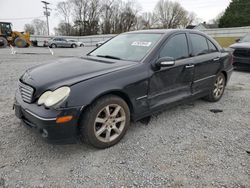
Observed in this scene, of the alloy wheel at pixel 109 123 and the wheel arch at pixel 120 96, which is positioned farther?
the alloy wheel at pixel 109 123

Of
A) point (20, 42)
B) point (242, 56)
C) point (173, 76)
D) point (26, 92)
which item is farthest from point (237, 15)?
point (26, 92)

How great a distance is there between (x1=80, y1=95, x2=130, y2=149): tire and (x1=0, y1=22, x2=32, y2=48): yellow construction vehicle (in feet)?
71.9

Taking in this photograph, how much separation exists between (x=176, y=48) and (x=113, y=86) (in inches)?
57.8

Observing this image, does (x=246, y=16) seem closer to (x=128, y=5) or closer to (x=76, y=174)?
(x=128, y=5)

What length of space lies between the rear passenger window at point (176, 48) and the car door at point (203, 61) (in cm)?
22

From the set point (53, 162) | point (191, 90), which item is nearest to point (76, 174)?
point (53, 162)

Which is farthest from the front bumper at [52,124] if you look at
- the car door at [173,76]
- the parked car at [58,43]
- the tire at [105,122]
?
the parked car at [58,43]

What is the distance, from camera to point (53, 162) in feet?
7.73

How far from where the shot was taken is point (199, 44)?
3787 mm

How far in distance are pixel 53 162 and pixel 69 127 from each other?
0.50m

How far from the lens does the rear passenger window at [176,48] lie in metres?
3.10

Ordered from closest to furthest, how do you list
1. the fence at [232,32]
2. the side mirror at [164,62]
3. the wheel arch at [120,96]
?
the wheel arch at [120,96] → the side mirror at [164,62] → the fence at [232,32]

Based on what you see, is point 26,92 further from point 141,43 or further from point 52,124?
point 141,43

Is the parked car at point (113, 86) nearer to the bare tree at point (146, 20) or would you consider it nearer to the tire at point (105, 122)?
the tire at point (105, 122)
